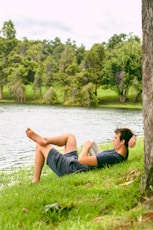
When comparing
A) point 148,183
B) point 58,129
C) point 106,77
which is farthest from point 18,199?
point 106,77

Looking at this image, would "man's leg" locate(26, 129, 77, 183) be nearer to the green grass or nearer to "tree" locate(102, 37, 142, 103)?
the green grass

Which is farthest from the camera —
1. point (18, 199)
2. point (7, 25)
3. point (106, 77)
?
point (7, 25)

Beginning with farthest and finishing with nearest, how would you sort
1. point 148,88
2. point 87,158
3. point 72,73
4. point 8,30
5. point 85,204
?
point 8,30
point 72,73
point 87,158
point 85,204
point 148,88

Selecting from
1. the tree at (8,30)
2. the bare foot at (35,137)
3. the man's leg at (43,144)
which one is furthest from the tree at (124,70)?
the bare foot at (35,137)

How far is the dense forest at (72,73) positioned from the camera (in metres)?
77.1

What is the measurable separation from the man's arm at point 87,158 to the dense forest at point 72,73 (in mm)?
66148

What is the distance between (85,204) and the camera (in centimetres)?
547

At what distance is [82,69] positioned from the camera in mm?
84938

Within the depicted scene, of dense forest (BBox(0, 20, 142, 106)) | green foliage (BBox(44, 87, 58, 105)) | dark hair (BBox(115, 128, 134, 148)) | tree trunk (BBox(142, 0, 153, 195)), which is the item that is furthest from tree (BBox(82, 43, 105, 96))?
tree trunk (BBox(142, 0, 153, 195))

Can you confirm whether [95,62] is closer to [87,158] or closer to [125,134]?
[125,134]

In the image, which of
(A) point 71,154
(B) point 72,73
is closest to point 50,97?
(B) point 72,73

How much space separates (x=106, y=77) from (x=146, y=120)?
76.7 metres

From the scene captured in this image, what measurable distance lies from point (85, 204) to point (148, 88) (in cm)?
181

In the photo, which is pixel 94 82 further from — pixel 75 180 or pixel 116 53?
pixel 75 180
